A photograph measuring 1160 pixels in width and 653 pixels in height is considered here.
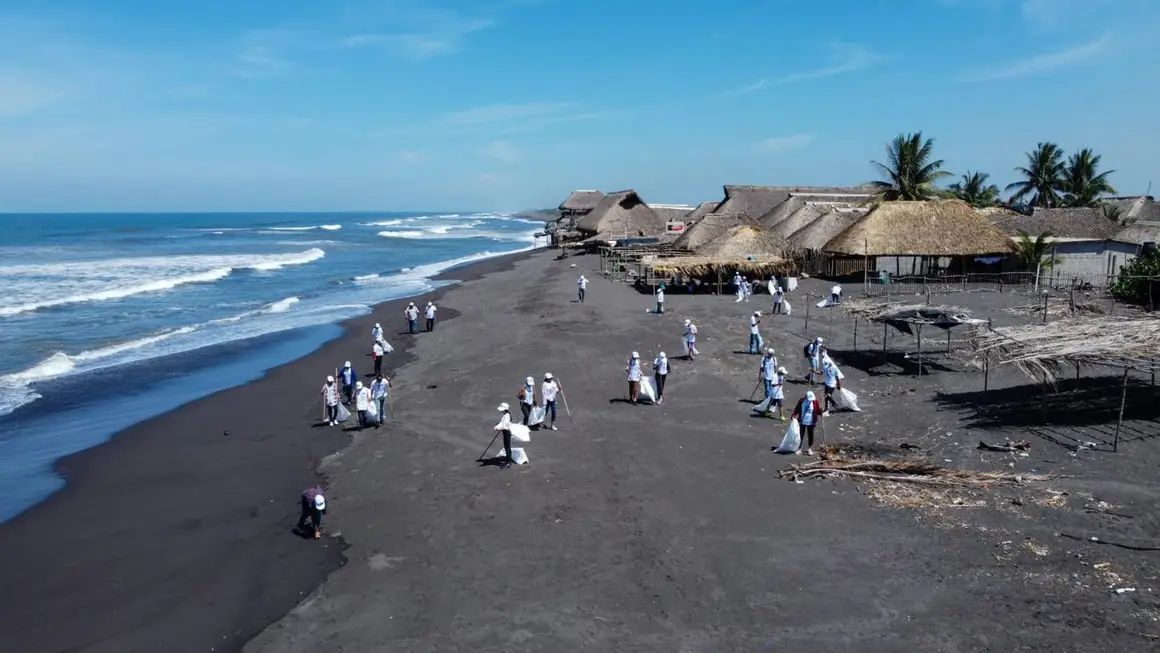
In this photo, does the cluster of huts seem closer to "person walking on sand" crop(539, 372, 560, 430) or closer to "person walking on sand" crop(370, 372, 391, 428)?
"person walking on sand" crop(539, 372, 560, 430)

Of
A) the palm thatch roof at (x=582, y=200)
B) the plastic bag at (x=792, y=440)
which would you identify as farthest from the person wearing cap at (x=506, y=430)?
the palm thatch roof at (x=582, y=200)

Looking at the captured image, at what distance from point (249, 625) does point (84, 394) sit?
1437 cm

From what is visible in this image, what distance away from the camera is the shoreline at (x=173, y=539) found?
9328 millimetres

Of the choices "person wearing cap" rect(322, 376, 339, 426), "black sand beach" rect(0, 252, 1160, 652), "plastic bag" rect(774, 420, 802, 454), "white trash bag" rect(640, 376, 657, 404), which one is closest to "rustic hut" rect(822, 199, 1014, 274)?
"black sand beach" rect(0, 252, 1160, 652)

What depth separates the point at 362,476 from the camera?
13719 millimetres

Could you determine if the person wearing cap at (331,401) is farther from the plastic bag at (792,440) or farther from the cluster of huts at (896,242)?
the cluster of huts at (896,242)

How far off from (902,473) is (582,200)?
6135 cm

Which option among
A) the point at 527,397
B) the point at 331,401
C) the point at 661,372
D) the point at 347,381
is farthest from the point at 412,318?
the point at 527,397

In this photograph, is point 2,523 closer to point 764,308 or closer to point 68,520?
point 68,520

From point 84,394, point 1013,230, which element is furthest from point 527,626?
point 1013,230

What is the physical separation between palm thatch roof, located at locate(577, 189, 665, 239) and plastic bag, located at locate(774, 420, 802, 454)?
41915mm

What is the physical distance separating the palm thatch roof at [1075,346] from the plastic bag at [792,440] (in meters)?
4.33

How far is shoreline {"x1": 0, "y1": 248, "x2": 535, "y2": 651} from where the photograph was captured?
9328 millimetres

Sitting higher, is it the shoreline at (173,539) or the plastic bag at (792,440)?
the plastic bag at (792,440)
